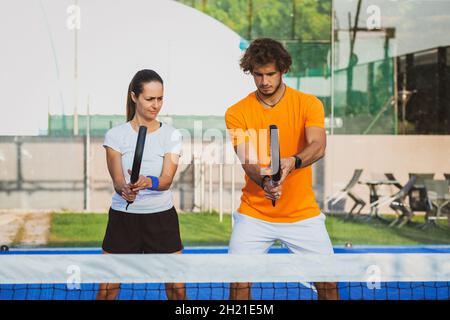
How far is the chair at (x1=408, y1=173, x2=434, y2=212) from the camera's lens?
5.38 m

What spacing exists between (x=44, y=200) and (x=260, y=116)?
1466 millimetres

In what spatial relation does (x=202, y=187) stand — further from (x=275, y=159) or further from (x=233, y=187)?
(x=275, y=159)

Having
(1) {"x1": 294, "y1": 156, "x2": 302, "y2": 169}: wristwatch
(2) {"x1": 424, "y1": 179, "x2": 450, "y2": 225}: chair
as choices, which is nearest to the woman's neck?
(1) {"x1": 294, "y1": 156, "x2": 302, "y2": 169}: wristwatch

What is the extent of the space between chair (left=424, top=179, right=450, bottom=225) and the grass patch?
3.6 inches

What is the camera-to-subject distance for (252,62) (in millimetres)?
4574

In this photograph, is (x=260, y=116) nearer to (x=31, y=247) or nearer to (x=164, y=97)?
(x=164, y=97)

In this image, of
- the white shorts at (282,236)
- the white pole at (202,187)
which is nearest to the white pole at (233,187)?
the white pole at (202,187)

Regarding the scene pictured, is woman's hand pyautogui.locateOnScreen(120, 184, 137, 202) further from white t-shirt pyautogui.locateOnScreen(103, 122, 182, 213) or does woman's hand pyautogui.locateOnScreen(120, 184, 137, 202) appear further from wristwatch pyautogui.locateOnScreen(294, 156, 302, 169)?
wristwatch pyautogui.locateOnScreen(294, 156, 302, 169)

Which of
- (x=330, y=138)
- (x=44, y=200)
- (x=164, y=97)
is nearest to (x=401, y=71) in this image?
(x=330, y=138)

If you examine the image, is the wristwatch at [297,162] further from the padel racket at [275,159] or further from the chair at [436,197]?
the chair at [436,197]

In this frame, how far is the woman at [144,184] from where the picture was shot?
4398mm

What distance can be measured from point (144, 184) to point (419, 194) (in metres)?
1.95

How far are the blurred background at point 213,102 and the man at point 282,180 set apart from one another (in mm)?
218

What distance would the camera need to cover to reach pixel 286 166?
4.16 meters
